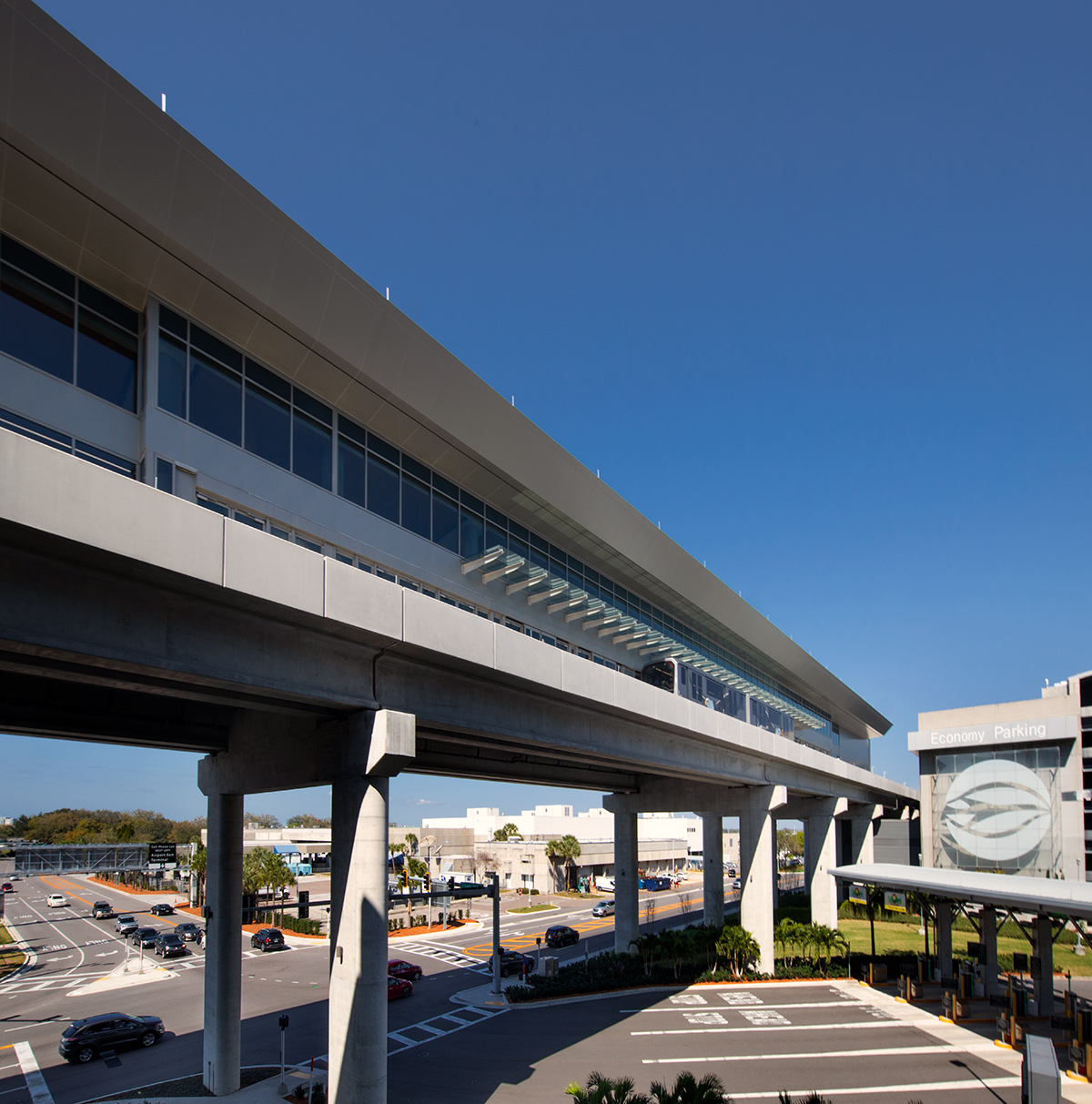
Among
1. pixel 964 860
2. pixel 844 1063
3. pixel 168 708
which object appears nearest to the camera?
pixel 168 708

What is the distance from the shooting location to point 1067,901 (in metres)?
20.8

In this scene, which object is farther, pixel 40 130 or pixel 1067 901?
pixel 1067 901

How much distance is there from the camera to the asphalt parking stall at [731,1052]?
20.5 m

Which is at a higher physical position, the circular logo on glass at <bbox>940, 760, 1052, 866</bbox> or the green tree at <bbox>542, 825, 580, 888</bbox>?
the circular logo on glass at <bbox>940, 760, 1052, 866</bbox>

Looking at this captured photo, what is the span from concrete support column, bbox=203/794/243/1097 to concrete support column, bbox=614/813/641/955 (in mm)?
Answer: 21132

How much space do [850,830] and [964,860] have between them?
20.5 m

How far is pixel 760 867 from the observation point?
36312 millimetres

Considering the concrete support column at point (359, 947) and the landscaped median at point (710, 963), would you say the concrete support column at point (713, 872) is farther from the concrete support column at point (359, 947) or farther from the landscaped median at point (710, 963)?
the concrete support column at point (359, 947)

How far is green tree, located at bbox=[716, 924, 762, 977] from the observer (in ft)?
115

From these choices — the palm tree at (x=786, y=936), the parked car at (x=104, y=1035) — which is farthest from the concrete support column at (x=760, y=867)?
the parked car at (x=104, y=1035)

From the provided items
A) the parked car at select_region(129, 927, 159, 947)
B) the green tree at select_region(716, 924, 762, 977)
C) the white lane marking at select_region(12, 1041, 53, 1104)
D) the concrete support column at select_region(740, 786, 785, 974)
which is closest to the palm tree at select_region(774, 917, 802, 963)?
the concrete support column at select_region(740, 786, 785, 974)

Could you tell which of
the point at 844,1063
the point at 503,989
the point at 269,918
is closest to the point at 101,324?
the point at 844,1063

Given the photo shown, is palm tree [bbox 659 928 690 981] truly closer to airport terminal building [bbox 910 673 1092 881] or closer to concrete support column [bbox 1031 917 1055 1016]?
concrete support column [bbox 1031 917 1055 1016]

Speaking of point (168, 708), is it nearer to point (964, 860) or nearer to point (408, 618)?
point (408, 618)
